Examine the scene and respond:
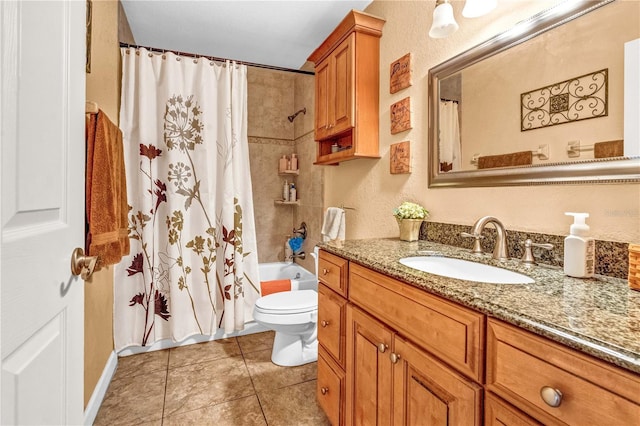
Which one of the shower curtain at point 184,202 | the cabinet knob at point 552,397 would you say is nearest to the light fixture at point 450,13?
the cabinet knob at point 552,397

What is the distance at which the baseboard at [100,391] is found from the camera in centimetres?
149

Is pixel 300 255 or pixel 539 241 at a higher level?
pixel 539 241

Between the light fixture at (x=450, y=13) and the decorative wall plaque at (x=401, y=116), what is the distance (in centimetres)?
41

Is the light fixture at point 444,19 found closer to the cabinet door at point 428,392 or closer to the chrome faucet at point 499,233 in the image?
the chrome faucet at point 499,233

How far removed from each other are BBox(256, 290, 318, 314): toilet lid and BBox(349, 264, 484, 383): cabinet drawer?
0.85 metres

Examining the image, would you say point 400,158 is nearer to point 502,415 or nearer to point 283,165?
point 502,415

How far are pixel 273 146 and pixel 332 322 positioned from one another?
229cm

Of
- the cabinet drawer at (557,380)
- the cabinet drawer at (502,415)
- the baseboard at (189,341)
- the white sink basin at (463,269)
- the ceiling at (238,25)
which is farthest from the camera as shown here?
the baseboard at (189,341)

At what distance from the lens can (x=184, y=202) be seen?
7.47ft

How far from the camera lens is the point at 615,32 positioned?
2.89 ft

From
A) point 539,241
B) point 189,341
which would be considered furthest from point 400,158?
point 189,341

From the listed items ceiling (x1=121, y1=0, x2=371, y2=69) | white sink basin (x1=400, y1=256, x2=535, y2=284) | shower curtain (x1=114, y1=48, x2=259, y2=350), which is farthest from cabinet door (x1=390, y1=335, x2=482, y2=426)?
ceiling (x1=121, y1=0, x2=371, y2=69)

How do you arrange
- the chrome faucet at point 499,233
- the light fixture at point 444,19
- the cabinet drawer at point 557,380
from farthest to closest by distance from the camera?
1. the light fixture at point 444,19
2. the chrome faucet at point 499,233
3. the cabinet drawer at point 557,380

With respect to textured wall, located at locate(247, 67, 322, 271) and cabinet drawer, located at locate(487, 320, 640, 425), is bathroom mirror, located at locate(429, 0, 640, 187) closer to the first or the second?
cabinet drawer, located at locate(487, 320, 640, 425)
